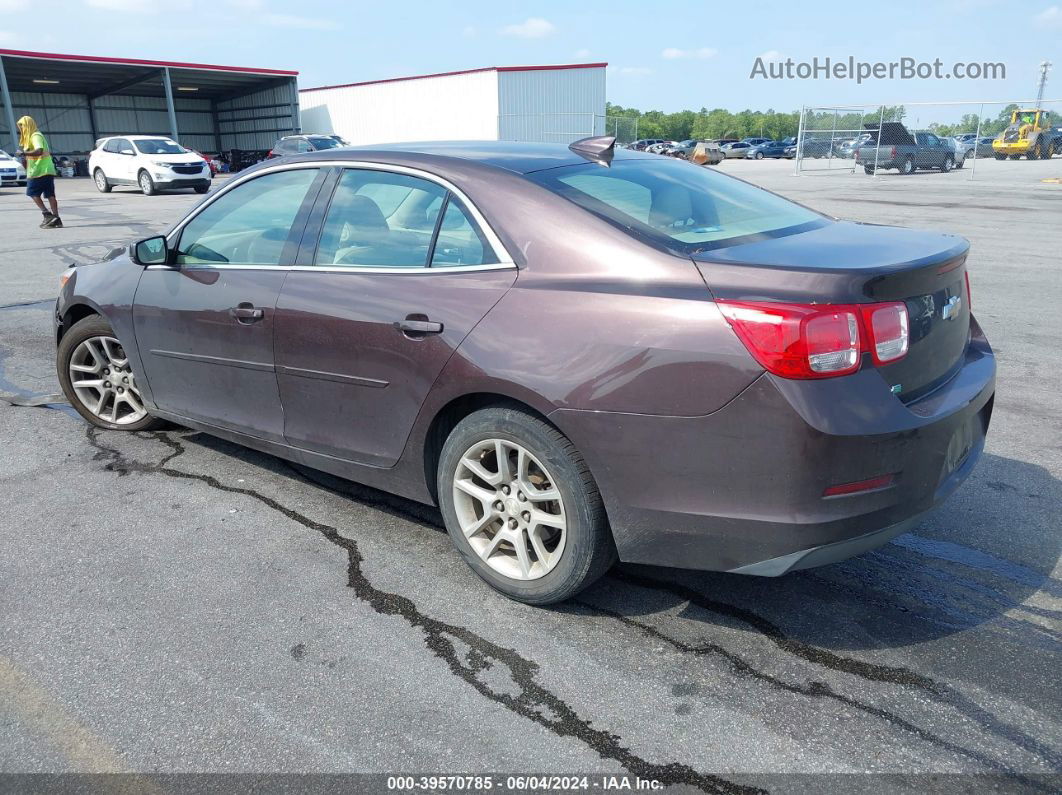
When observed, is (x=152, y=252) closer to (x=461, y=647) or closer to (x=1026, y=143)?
(x=461, y=647)

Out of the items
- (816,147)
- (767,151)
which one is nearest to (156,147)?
(816,147)

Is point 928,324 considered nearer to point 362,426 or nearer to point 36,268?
point 362,426

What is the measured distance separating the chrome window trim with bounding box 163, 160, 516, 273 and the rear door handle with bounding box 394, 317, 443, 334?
21 centimetres

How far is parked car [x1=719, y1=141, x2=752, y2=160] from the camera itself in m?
65.6

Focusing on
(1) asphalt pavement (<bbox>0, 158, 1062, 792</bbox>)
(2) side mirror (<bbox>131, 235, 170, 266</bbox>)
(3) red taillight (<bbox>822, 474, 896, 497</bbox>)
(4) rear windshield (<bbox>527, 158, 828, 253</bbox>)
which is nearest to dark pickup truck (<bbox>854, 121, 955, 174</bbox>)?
(1) asphalt pavement (<bbox>0, 158, 1062, 792</bbox>)

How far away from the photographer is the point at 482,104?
4241cm

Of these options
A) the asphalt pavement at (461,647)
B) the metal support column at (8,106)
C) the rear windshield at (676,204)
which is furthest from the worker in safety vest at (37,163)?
the metal support column at (8,106)

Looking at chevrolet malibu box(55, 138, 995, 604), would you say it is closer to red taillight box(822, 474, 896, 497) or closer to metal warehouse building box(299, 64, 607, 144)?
red taillight box(822, 474, 896, 497)

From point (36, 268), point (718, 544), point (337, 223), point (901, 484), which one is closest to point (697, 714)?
point (718, 544)

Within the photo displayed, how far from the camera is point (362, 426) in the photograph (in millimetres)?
3434

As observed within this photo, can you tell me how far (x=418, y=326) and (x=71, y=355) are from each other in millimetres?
2846

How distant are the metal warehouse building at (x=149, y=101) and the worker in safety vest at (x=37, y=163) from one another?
29.1 meters

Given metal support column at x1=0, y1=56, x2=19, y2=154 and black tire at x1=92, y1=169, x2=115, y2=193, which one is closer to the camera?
black tire at x1=92, y1=169, x2=115, y2=193

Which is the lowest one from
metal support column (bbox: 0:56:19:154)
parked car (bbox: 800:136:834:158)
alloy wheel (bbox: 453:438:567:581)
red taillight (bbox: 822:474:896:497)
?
alloy wheel (bbox: 453:438:567:581)
